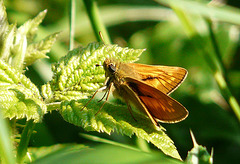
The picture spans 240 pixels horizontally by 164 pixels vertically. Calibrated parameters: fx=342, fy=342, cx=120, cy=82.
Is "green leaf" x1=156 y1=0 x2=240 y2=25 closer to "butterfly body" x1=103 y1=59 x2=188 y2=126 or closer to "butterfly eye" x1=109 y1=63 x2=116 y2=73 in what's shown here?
"butterfly body" x1=103 y1=59 x2=188 y2=126

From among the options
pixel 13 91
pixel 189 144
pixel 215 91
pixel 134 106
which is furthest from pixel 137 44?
pixel 13 91

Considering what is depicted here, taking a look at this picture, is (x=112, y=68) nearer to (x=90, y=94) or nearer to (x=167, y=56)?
(x=90, y=94)

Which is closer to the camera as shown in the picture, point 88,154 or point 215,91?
point 88,154

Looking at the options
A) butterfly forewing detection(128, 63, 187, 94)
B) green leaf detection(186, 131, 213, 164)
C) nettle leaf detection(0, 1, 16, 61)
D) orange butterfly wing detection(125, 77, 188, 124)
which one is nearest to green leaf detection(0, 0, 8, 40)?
nettle leaf detection(0, 1, 16, 61)

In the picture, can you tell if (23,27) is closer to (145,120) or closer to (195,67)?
(145,120)

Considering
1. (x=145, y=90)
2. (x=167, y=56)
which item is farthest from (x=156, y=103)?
(x=167, y=56)

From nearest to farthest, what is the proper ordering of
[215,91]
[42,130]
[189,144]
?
1. [42,130]
2. [189,144]
3. [215,91]

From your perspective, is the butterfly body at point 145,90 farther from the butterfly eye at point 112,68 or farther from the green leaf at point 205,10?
the green leaf at point 205,10
